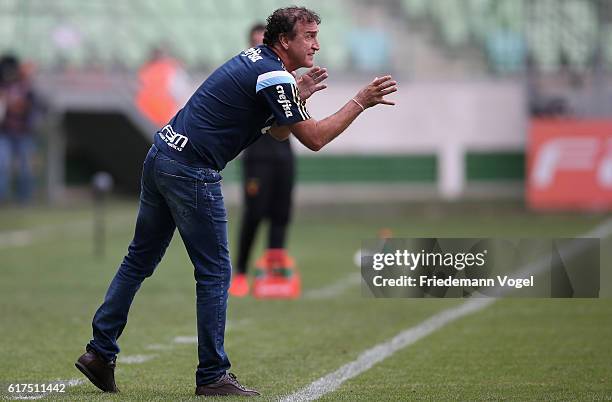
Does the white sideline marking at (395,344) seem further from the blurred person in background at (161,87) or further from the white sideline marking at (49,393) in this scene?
the blurred person in background at (161,87)

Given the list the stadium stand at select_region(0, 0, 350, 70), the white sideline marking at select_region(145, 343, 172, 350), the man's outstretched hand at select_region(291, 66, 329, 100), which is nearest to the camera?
the man's outstretched hand at select_region(291, 66, 329, 100)

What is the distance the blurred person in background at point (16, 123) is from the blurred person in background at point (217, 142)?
17.4 meters

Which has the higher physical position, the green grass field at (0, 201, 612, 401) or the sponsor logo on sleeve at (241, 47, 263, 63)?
the sponsor logo on sleeve at (241, 47, 263, 63)

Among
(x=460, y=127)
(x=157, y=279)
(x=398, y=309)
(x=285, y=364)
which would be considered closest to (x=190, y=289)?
(x=157, y=279)

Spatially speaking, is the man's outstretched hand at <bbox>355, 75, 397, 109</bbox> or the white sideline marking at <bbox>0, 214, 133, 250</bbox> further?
the white sideline marking at <bbox>0, 214, 133, 250</bbox>

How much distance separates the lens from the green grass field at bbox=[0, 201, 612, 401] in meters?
7.09

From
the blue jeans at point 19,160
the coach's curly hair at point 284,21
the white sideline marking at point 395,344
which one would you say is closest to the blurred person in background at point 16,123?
the blue jeans at point 19,160

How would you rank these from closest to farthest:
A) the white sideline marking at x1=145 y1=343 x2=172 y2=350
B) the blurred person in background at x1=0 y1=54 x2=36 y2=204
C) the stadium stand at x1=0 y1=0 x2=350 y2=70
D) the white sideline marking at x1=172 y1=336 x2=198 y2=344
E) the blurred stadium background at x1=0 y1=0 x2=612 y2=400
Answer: the white sideline marking at x1=145 y1=343 x2=172 y2=350
the white sideline marking at x1=172 y1=336 x2=198 y2=344
the blurred stadium background at x1=0 y1=0 x2=612 y2=400
the blurred person in background at x1=0 y1=54 x2=36 y2=204
the stadium stand at x1=0 y1=0 x2=350 y2=70

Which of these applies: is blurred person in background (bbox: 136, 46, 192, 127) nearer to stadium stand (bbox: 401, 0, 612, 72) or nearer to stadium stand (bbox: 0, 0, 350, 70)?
stadium stand (bbox: 0, 0, 350, 70)

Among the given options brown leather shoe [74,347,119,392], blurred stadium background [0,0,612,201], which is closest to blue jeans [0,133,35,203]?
blurred stadium background [0,0,612,201]

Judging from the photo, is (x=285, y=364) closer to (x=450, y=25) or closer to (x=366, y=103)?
(x=366, y=103)

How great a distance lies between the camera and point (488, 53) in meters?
25.6

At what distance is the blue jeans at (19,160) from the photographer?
24.1 m
